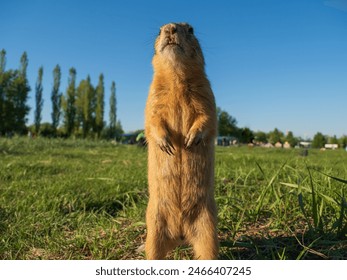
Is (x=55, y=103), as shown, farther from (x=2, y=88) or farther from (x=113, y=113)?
(x=2, y=88)

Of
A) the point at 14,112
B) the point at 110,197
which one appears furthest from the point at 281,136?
the point at 110,197

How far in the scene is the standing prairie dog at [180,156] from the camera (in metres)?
2.17

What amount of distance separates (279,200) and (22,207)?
9.28 feet

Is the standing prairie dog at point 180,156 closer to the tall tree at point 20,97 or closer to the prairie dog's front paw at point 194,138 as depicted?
the prairie dog's front paw at point 194,138

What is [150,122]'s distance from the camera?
229cm

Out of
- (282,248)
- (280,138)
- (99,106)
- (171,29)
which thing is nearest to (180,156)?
(171,29)

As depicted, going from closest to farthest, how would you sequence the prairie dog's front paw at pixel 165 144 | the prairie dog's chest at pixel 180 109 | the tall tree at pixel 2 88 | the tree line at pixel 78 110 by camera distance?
the prairie dog's front paw at pixel 165 144 → the prairie dog's chest at pixel 180 109 → the tall tree at pixel 2 88 → the tree line at pixel 78 110

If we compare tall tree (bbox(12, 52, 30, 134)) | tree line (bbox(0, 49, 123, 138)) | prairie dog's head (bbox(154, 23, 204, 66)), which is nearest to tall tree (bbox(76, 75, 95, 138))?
tree line (bbox(0, 49, 123, 138))

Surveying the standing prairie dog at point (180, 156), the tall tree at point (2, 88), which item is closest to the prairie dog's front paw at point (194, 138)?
the standing prairie dog at point (180, 156)

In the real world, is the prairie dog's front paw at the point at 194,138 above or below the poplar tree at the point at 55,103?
below

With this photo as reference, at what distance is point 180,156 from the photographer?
2232mm

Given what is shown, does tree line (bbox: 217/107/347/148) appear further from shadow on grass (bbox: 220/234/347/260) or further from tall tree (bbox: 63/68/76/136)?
shadow on grass (bbox: 220/234/347/260)

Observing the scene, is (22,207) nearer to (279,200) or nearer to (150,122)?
(150,122)

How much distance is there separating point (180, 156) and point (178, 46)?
77 cm
